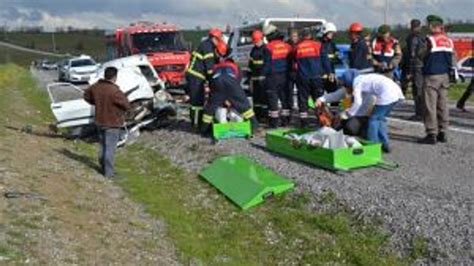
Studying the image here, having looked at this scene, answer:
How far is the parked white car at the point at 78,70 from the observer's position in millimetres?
45547

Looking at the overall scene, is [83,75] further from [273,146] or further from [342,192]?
[342,192]

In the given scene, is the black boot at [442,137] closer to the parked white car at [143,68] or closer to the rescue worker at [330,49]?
the rescue worker at [330,49]

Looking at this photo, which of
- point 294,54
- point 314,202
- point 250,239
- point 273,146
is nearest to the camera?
point 250,239

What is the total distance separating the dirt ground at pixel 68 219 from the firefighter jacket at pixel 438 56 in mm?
5774

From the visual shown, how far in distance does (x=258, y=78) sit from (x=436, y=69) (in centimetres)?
420

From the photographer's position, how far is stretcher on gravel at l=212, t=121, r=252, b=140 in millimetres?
14672

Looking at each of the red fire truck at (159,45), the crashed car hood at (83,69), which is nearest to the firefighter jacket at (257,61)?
the red fire truck at (159,45)

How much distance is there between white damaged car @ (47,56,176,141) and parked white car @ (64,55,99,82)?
2806 cm

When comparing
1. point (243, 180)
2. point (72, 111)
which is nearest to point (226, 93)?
point (243, 180)

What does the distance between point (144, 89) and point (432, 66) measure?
663 centimetres

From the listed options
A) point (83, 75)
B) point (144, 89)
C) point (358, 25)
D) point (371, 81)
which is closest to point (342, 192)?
point (371, 81)

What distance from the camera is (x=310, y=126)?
49.7 ft

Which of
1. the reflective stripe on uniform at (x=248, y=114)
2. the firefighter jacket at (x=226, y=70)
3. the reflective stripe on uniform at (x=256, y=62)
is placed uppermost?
the reflective stripe on uniform at (x=256, y=62)

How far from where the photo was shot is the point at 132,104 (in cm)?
1630
